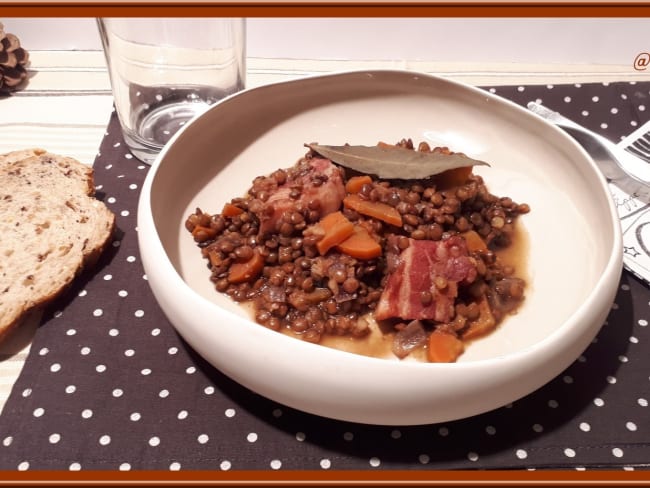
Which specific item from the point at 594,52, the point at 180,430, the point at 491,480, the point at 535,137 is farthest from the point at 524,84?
the point at 180,430

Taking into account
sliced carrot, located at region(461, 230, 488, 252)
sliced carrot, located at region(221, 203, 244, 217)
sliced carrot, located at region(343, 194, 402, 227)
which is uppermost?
sliced carrot, located at region(343, 194, 402, 227)

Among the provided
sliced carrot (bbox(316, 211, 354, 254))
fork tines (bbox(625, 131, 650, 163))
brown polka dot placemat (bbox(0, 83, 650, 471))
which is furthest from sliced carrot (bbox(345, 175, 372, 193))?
fork tines (bbox(625, 131, 650, 163))

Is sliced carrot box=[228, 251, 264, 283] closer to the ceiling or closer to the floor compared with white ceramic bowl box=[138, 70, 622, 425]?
closer to the floor

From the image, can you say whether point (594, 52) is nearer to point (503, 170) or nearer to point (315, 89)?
point (503, 170)

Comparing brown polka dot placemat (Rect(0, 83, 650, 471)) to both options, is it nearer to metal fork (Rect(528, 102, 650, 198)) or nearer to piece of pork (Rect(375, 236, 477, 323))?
piece of pork (Rect(375, 236, 477, 323))

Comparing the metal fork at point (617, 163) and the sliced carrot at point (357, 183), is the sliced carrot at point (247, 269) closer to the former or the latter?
the sliced carrot at point (357, 183)

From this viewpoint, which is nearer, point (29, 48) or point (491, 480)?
point (491, 480)

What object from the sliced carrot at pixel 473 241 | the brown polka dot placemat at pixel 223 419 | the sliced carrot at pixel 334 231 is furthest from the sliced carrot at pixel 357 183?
the brown polka dot placemat at pixel 223 419

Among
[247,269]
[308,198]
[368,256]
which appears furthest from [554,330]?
[247,269]
